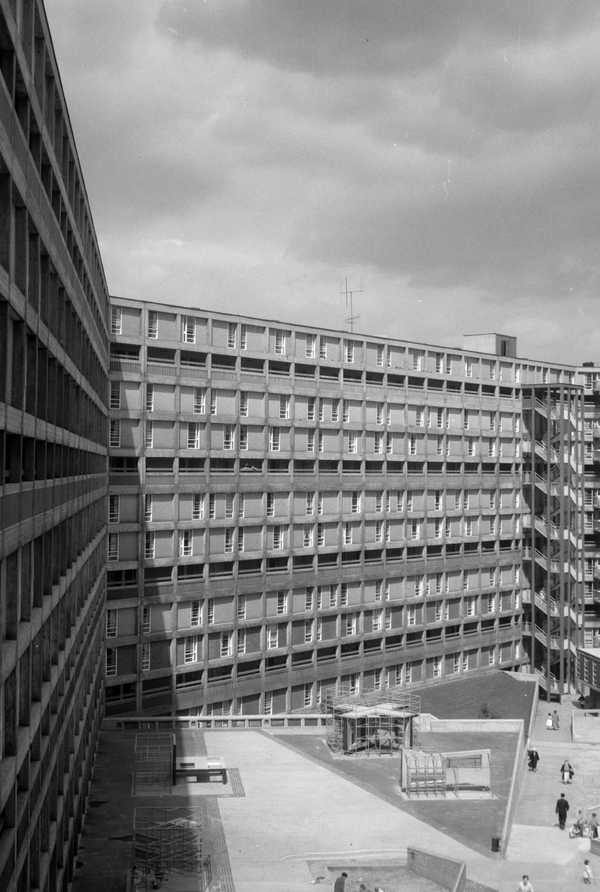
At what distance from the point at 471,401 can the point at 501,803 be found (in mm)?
49549

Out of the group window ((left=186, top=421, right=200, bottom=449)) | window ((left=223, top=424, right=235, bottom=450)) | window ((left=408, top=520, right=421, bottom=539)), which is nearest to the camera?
window ((left=186, top=421, right=200, bottom=449))

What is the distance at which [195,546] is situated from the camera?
69125mm

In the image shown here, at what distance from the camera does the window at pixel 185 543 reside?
68.2 meters

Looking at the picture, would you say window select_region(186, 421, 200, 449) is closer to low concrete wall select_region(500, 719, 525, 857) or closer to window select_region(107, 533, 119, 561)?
window select_region(107, 533, 119, 561)

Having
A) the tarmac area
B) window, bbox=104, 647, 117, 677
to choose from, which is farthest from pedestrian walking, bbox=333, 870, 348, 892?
window, bbox=104, 647, 117, 677

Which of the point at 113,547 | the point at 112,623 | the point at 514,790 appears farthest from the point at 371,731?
the point at 113,547

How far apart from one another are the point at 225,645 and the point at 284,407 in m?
18.0

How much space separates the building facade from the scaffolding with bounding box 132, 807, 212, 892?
81.7 feet

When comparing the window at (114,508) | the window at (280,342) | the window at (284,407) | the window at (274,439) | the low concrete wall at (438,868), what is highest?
the window at (280,342)

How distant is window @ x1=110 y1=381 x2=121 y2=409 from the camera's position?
64.6m

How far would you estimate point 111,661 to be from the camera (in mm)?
63812

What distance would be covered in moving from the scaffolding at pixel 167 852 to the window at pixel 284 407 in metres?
38.5

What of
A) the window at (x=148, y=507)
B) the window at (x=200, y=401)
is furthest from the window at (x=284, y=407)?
the window at (x=148, y=507)

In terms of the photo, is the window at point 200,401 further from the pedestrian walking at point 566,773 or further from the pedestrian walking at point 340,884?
the pedestrian walking at point 340,884
